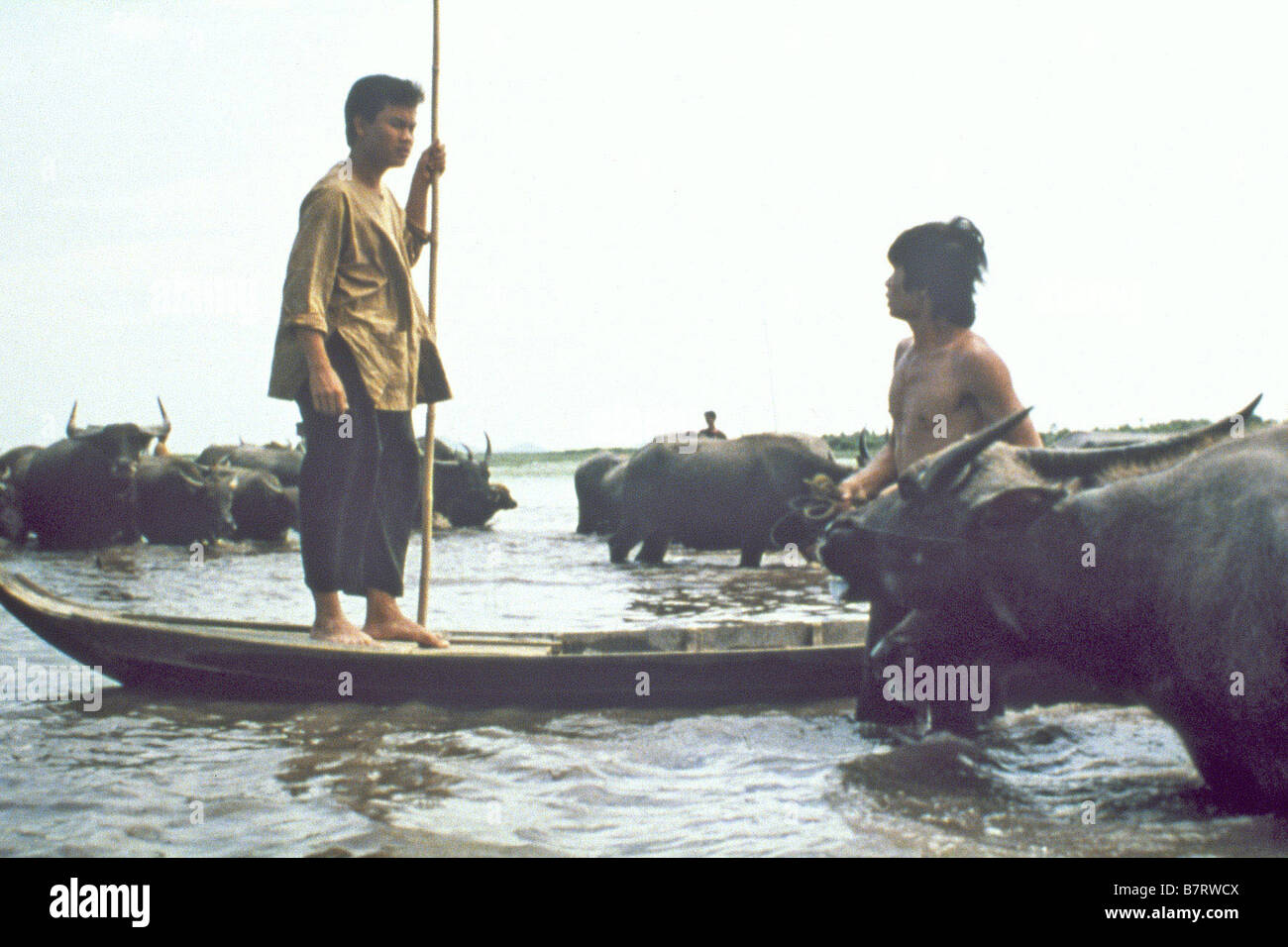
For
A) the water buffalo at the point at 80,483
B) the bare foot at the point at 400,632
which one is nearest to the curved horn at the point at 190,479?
the water buffalo at the point at 80,483

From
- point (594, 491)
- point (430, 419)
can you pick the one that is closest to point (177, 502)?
point (594, 491)

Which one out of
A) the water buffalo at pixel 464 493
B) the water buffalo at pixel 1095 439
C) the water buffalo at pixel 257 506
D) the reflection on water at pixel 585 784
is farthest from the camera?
the water buffalo at pixel 464 493

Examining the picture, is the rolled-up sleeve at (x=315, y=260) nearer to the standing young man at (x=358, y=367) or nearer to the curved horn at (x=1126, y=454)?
the standing young man at (x=358, y=367)

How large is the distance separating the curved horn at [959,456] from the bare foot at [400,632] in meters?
2.68

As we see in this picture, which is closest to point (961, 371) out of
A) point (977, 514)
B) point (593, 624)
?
point (977, 514)

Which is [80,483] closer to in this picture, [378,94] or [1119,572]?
[378,94]

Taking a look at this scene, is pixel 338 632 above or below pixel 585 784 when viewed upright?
above

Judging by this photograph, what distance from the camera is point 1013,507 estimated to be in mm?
3412

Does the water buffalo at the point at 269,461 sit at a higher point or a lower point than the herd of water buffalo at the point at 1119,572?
higher

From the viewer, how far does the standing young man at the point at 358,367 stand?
5.15m

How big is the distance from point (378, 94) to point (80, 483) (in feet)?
38.5

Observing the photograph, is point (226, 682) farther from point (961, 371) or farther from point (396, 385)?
point (961, 371)

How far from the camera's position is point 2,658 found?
21.3 feet
